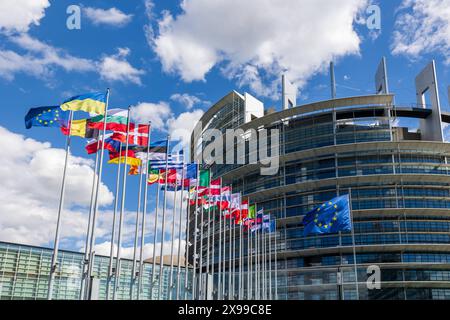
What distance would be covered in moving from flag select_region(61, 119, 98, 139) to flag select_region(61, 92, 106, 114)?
1.04 meters

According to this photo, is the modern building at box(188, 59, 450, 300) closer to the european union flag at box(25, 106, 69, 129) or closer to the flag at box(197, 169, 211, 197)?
the flag at box(197, 169, 211, 197)

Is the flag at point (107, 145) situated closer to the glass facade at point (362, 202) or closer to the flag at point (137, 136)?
Answer: the flag at point (137, 136)

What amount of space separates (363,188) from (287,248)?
17005mm

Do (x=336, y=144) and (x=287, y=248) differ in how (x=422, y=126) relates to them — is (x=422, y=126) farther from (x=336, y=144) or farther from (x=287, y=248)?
(x=287, y=248)

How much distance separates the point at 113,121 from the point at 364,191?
197 ft

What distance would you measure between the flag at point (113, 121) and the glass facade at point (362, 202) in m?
53.1

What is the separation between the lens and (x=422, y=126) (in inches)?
3647

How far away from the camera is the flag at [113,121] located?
31062 mm

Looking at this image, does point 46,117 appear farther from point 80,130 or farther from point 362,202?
point 362,202

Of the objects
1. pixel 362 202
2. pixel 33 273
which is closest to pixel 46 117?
pixel 33 273

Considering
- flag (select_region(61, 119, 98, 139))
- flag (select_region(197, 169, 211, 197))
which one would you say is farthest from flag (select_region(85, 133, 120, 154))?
flag (select_region(197, 169, 211, 197))
